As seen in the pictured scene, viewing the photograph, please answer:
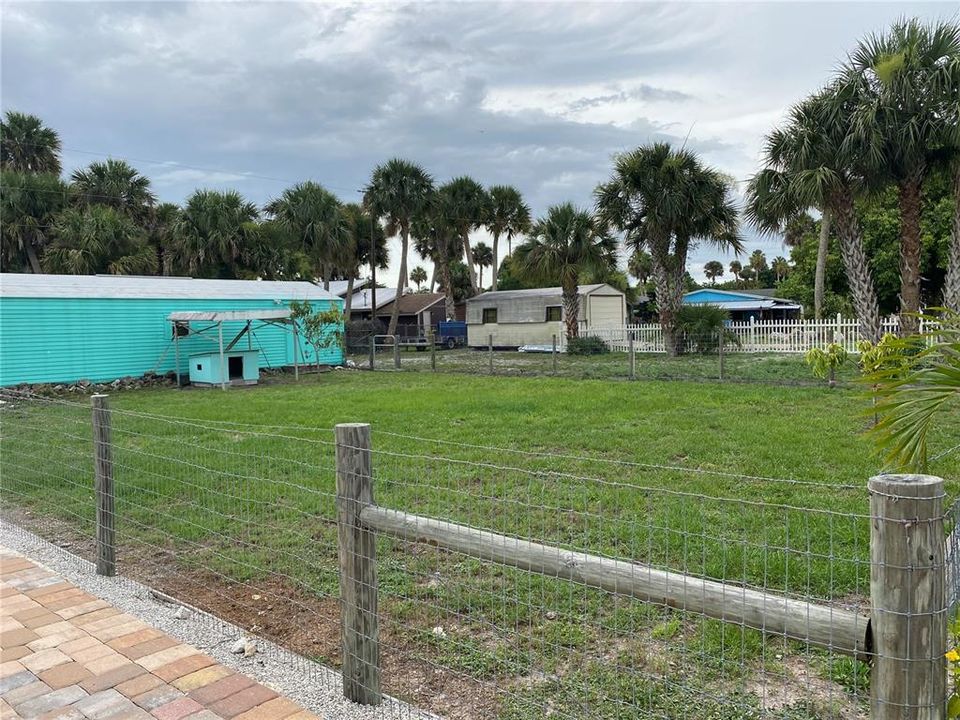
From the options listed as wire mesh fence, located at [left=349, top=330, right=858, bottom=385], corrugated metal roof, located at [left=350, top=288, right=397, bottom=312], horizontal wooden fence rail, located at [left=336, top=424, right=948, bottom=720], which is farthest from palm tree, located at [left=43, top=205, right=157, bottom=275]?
horizontal wooden fence rail, located at [left=336, top=424, right=948, bottom=720]

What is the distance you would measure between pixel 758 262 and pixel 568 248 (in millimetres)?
49033

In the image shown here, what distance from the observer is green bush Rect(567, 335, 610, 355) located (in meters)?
25.0

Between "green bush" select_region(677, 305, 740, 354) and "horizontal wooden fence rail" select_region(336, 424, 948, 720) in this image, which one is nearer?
"horizontal wooden fence rail" select_region(336, 424, 948, 720)

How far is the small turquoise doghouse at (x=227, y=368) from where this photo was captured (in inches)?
689

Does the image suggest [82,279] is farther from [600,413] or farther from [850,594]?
[850,594]

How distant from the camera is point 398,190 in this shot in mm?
33531

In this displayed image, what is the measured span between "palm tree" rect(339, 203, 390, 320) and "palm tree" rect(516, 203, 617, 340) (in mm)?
11501

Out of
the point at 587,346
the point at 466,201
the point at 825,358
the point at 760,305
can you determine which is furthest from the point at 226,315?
the point at 760,305

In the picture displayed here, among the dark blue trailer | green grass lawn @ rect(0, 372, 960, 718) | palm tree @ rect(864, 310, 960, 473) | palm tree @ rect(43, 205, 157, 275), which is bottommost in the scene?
green grass lawn @ rect(0, 372, 960, 718)

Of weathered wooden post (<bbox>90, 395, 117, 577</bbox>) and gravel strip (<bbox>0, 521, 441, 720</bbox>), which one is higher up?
weathered wooden post (<bbox>90, 395, 117, 577</bbox>)

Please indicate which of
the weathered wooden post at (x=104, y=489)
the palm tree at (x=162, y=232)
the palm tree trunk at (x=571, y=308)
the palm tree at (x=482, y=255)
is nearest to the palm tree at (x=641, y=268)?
the palm tree at (x=482, y=255)

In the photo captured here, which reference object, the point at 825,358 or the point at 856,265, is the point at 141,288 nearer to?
the point at 825,358

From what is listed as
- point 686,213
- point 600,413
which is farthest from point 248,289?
point 600,413

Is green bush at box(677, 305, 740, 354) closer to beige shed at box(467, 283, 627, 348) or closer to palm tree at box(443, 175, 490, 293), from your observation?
beige shed at box(467, 283, 627, 348)
